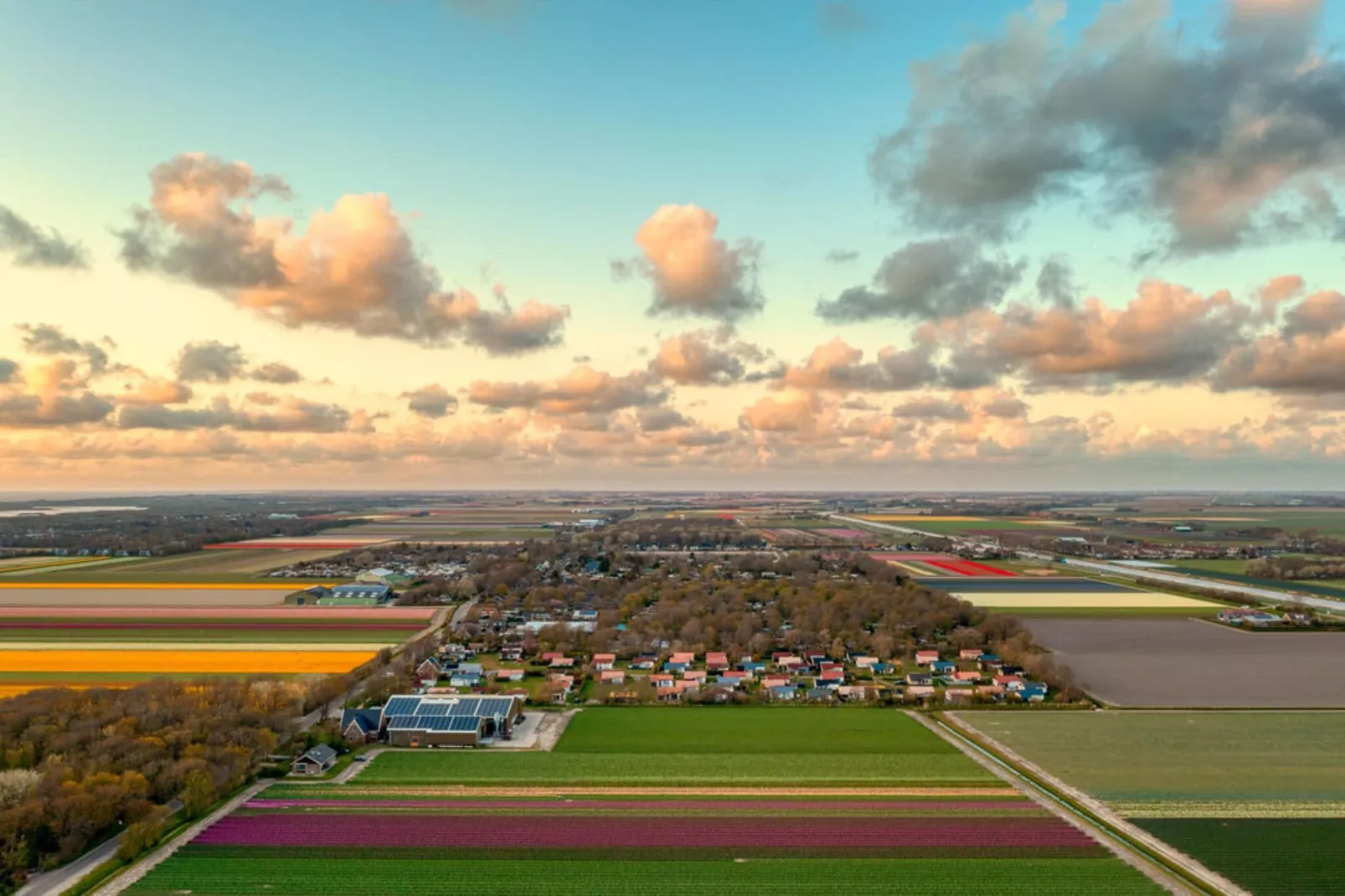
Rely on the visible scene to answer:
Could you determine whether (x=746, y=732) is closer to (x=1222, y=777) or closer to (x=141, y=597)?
(x=1222, y=777)

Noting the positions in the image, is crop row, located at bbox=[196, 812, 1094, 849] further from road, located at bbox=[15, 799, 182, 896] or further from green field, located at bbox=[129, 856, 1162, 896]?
road, located at bbox=[15, 799, 182, 896]

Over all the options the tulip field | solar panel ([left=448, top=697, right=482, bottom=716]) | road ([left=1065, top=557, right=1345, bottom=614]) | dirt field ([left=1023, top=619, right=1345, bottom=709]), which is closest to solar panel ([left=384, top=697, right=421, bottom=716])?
solar panel ([left=448, top=697, right=482, bottom=716])

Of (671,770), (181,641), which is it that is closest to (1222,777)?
(671,770)

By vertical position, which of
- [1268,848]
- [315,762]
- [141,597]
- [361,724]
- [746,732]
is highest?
[1268,848]

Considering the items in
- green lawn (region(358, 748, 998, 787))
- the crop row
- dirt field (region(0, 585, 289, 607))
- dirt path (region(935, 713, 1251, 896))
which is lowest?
dirt field (region(0, 585, 289, 607))

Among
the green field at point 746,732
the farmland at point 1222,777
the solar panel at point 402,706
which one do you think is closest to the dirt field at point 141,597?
the solar panel at point 402,706
